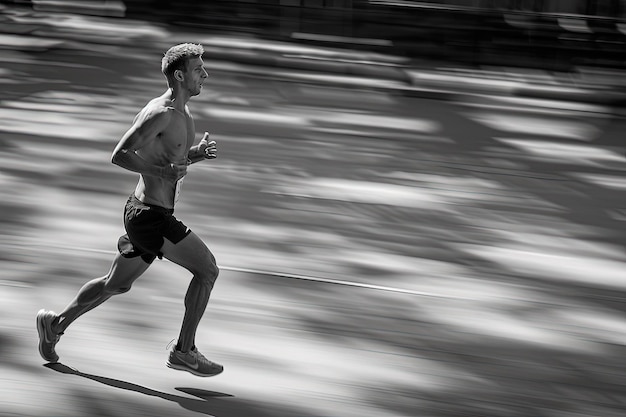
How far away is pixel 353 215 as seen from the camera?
793 centimetres

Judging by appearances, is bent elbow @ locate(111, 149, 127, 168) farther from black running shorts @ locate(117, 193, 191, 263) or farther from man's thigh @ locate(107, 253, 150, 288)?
man's thigh @ locate(107, 253, 150, 288)

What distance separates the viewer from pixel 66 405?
14.6ft

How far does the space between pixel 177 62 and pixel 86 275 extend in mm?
2406

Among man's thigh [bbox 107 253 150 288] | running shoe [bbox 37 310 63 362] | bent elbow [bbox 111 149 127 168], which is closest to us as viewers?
bent elbow [bbox 111 149 127 168]

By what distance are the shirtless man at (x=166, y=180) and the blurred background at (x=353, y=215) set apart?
57cm

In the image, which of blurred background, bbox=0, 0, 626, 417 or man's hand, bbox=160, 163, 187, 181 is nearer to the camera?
man's hand, bbox=160, 163, 187, 181

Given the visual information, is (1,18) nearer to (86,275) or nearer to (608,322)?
(86,275)

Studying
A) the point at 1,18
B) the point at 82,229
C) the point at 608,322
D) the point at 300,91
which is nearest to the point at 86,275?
the point at 82,229

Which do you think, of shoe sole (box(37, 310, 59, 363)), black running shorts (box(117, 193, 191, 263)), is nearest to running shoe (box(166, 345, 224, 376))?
black running shorts (box(117, 193, 191, 263))

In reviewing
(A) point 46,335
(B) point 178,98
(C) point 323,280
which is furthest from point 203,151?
(C) point 323,280

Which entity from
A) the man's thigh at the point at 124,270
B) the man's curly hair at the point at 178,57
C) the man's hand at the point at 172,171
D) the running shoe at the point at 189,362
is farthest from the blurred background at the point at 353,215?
the man's curly hair at the point at 178,57

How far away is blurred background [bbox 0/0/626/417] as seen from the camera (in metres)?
4.90

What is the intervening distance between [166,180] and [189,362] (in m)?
0.89

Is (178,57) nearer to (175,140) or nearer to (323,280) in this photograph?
(175,140)
